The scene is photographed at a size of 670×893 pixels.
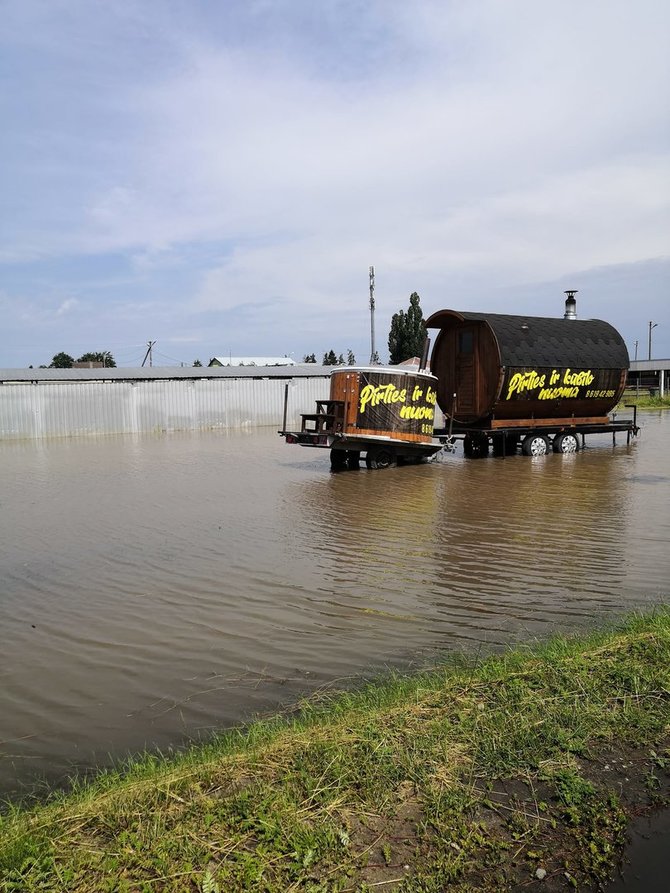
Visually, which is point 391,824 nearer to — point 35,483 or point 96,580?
point 96,580

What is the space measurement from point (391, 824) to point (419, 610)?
3.64 meters

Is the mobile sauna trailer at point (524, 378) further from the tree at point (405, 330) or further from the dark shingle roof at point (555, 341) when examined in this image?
the tree at point (405, 330)

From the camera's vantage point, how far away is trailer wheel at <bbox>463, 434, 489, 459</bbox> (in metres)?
20.3

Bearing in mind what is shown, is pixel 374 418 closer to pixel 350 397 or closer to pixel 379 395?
pixel 379 395

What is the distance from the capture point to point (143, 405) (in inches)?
1369

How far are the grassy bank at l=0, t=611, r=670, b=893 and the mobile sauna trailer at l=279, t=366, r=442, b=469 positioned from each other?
41.2 ft

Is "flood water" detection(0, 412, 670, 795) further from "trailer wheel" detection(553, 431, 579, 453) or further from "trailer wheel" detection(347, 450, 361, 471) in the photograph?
"trailer wheel" detection(553, 431, 579, 453)

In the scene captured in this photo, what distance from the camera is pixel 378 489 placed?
579 inches

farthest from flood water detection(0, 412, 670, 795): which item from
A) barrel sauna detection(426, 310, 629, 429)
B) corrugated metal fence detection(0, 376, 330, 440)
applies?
corrugated metal fence detection(0, 376, 330, 440)

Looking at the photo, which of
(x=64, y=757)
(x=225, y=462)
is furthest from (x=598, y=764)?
(x=225, y=462)

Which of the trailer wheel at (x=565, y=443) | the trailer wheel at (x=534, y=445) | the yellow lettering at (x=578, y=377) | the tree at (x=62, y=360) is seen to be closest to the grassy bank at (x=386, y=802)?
the trailer wheel at (x=534, y=445)

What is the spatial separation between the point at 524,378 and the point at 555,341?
1.92 m

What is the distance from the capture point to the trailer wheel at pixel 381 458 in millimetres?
17969

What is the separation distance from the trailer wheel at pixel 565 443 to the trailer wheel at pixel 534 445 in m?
0.52
